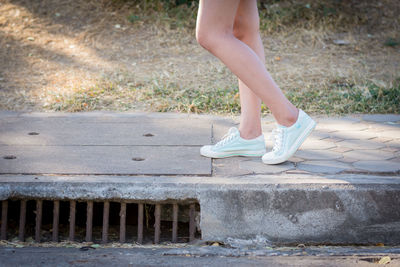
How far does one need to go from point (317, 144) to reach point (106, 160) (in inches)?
48.5

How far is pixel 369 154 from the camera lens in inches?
99.5

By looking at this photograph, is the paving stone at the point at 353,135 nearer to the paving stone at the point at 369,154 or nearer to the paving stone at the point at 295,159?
the paving stone at the point at 369,154

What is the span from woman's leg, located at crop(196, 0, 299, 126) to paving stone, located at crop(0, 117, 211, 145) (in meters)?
0.64

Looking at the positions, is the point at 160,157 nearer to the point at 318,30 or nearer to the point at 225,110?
the point at 225,110

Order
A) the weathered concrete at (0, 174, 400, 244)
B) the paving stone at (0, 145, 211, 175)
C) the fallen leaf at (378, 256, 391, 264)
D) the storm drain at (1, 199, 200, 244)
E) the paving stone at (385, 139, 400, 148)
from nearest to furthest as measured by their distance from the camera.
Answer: the fallen leaf at (378, 256, 391, 264) → the weathered concrete at (0, 174, 400, 244) → the storm drain at (1, 199, 200, 244) → the paving stone at (0, 145, 211, 175) → the paving stone at (385, 139, 400, 148)

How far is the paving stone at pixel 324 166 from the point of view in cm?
228

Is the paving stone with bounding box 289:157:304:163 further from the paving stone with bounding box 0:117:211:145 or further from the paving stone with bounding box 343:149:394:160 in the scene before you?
the paving stone with bounding box 0:117:211:145

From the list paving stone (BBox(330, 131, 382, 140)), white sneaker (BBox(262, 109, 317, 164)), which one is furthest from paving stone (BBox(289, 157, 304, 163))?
paving stone (BBox(330, 131, 382, 140))

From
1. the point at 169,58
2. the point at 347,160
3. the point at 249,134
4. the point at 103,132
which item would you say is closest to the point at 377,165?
the point at 347,160

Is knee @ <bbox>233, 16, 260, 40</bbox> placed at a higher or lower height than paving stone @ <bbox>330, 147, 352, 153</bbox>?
higher

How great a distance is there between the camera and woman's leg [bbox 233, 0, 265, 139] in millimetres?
2430

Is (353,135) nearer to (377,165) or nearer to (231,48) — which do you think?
(377,165)

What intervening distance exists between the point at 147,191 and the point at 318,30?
475 cm

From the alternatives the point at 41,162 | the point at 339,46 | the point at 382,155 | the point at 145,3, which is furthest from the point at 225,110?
the point at 145,3
